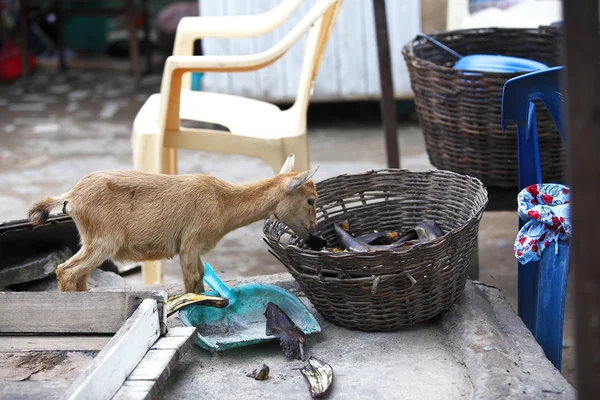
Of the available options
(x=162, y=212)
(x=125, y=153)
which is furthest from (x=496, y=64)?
(x=125, y=153)

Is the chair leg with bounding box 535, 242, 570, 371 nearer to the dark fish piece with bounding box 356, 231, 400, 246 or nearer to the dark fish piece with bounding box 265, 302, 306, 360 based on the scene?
the dark fish piece with bounding box 356, 231, 400, 246

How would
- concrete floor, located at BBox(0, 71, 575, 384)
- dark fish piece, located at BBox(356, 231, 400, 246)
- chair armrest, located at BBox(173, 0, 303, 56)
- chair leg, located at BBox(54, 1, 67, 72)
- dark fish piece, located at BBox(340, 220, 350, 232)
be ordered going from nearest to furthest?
dark fish piece, located at BBox(356, 231, 400, 246) < dark fish piece, located at BBox(340, 220, 350, 232) < chair armrest, located at BBox(173, 0, 303, 56) < concrete floor, located at BBox(0, 71, 575, 384) < chair leg, located at BBox(54, 1, 67, 72)

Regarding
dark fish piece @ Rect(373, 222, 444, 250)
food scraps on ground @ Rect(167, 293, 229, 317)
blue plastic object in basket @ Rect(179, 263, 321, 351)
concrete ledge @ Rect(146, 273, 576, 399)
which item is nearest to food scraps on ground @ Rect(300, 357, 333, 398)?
concrete ledge @ Rect(146, 273, 576, 399)

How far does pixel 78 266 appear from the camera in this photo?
2.65 m

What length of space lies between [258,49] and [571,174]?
18.1 ft

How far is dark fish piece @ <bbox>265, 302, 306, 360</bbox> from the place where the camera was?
8.27 ft

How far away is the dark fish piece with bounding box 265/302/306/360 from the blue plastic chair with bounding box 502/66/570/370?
80 centimetres

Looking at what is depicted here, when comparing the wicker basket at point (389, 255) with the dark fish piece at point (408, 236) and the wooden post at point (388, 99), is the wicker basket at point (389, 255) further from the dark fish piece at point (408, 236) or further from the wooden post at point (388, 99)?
the wooden post at point (388, 99)

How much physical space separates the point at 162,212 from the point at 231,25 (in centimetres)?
181

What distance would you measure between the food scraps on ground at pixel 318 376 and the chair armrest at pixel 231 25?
6.95ft

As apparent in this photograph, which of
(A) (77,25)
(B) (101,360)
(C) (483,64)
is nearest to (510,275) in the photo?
(C) (483,64)

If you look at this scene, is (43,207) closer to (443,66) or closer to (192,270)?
(192,270)

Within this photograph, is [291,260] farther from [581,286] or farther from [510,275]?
[510,275]

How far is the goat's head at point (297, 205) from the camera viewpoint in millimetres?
2730
